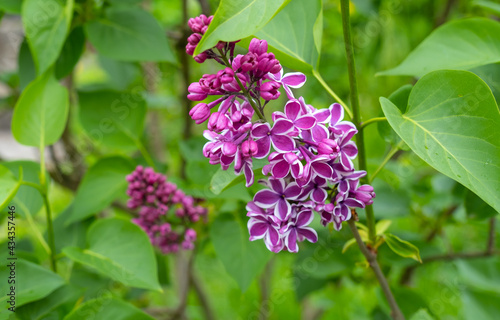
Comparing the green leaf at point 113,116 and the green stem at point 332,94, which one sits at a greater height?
the green stem at point 332,94

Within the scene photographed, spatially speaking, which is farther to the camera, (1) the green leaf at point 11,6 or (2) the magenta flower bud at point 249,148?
(1) the green leaf at point 11,6

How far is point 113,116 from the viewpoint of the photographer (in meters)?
1.05

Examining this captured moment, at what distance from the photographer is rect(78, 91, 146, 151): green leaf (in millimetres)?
1017

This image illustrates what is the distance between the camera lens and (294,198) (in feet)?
1.74

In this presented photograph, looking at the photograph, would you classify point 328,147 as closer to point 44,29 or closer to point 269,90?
point 269,90

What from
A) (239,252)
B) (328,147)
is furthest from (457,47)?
(239,252)

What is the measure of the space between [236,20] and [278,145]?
141 millimetres

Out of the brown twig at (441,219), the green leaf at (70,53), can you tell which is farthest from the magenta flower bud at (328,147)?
the brown twig at (441,219)

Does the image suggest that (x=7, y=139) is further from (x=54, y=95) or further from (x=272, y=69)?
(x=272, y=69)

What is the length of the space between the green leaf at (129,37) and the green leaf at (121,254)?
35 centimetres

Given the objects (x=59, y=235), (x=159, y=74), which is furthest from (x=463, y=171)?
(x=159, y=74)

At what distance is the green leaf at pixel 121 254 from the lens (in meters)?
0.72

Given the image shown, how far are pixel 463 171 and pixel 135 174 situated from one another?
60cm

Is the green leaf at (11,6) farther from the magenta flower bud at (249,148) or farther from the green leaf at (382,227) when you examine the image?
the green leaf at (382,227)
